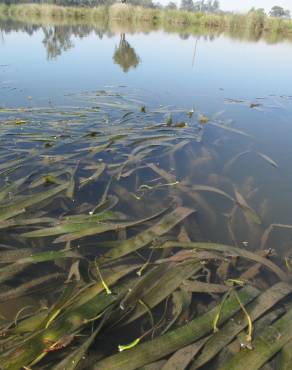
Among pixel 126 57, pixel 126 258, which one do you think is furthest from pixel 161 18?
pixel 126 258

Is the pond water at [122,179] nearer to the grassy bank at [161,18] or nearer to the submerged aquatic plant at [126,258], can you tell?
the submerged aquatic plant at [126,258]

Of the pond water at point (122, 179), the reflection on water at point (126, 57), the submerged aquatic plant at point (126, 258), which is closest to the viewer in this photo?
the submerged aquatic plant at point (126, 258)

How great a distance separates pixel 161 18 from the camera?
31.9 metres

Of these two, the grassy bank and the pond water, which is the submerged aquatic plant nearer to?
the pond water

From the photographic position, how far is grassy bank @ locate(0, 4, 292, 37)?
30.5m

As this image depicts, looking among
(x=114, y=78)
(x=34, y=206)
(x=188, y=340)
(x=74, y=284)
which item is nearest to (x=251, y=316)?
(x=188, y=340)

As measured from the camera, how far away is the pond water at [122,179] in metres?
2.34

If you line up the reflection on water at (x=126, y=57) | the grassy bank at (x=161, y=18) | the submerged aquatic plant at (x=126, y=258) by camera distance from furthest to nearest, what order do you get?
the grassy bank at (x=161, y=18) < the reflection on water at (x=126, y=57) < the submerged aquatic plant at (x=126, y=258)

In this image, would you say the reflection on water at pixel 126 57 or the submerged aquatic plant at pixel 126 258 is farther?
the reflection on water at pixel 126 57

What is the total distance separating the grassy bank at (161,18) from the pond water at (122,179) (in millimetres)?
26119

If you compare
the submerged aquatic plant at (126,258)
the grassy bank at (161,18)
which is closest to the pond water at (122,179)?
the submerged aquatic plant at (126,258)

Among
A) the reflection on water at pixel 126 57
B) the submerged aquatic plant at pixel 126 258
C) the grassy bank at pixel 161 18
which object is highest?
the grassy bank at pixel 161 18

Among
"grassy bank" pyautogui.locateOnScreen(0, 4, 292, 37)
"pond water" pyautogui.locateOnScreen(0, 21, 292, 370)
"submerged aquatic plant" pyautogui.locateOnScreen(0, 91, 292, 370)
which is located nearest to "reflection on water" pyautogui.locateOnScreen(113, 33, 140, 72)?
"pond water" pyautogui.locateOnScreen(0, 21, 292, 370)

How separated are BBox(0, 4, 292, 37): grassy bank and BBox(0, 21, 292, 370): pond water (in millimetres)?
26119
